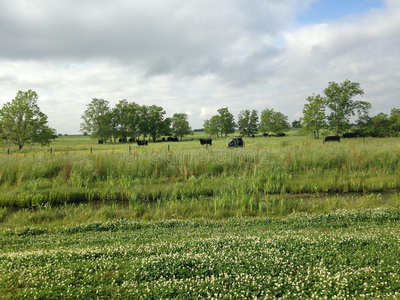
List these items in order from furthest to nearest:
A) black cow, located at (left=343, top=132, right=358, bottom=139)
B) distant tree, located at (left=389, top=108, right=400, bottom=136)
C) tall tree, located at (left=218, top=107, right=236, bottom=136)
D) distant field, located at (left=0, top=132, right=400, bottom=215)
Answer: tall tree, located at (left=218, top=107, right=236, bottom=136), distant tree, located at (left=389, top=108, right=400, bottom=136), black cow, located at (left=343, top=132, right=358, bottom=139), distant field, located at (left=0, top=132, right=400, bottom=215)

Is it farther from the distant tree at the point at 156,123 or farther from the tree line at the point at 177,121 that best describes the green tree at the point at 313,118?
the distant tree at the point at 156,123

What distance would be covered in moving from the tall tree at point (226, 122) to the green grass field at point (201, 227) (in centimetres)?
7536

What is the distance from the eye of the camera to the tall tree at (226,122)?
93188 mm

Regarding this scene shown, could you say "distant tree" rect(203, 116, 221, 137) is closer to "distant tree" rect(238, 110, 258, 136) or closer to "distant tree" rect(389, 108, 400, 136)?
"distant tree" rect(238, 110, 258, 136)

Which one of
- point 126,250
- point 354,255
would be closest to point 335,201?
point 354,255

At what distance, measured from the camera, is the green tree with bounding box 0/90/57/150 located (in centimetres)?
4150

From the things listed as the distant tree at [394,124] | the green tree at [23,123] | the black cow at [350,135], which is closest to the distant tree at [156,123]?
the green tree at [23,123]

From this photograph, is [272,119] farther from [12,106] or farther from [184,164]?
[184,164]

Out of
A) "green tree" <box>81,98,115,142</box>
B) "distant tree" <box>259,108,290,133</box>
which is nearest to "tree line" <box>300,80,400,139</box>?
"distant tree" <box>259,108,290,133</box>

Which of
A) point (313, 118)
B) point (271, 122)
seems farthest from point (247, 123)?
point (313, 118)

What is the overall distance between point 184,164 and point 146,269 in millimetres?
11350

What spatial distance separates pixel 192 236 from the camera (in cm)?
677

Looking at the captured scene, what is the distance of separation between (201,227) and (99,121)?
7433 cm

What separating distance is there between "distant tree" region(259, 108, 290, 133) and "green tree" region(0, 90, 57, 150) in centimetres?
7296
